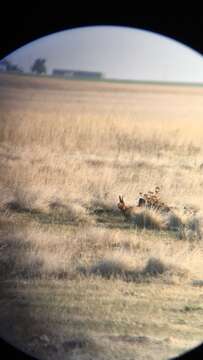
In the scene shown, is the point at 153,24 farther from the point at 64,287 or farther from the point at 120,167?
the point at 64,287

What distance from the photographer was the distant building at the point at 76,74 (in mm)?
2977

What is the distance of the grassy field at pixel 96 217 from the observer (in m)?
2.92

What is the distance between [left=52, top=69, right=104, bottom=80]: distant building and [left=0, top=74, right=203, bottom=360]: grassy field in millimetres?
34

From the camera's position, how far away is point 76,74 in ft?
9.78

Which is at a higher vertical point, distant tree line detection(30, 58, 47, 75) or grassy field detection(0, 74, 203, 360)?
distant tree line detection(30, 58, 47, 75)

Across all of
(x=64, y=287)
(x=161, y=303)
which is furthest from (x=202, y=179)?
(x=64, y=287)

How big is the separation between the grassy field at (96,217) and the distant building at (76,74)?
0.03 m

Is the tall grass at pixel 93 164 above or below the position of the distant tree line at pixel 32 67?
below

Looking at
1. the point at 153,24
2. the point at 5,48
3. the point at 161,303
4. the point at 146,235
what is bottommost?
the point at 161,303

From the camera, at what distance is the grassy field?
2.92 meters

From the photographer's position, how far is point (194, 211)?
9.83ft

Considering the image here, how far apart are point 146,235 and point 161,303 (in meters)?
0.35

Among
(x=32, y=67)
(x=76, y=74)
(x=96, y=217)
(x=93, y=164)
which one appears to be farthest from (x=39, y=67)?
(x=96, y=217)

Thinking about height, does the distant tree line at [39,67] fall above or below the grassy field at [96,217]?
above
